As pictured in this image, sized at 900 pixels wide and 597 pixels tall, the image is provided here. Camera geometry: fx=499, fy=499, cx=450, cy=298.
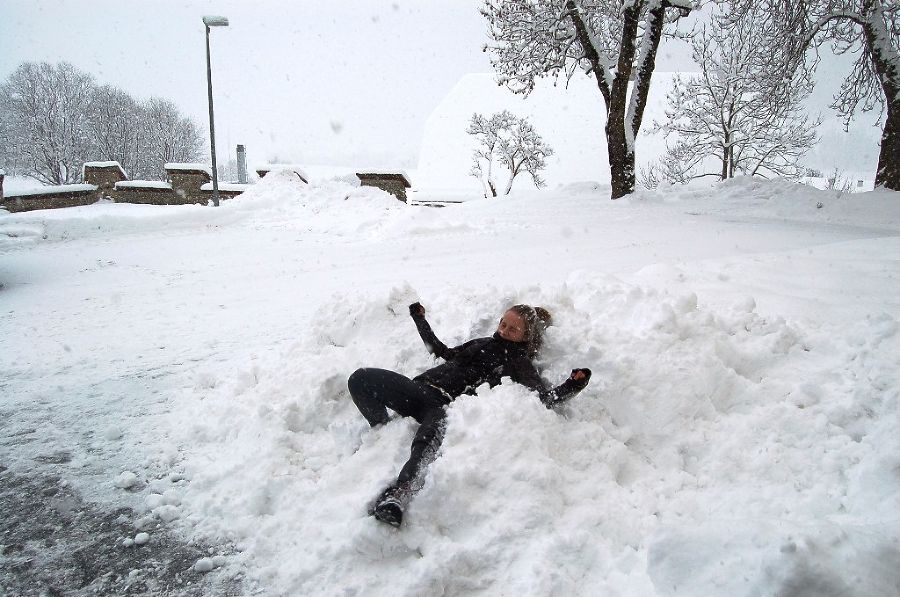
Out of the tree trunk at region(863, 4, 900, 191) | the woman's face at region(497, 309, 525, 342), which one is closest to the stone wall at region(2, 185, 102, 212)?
the woman's face at region(497, 309, 525, 342)

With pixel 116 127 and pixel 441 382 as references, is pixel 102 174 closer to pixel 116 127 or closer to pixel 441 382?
pixel 441 382

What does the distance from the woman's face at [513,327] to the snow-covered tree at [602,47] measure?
998cm

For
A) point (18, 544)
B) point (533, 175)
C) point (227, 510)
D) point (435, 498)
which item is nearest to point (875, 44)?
point (435, 498)

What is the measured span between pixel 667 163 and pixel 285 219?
27.8 m

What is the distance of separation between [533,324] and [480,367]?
1.52 feet

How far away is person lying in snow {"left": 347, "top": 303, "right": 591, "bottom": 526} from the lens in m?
2.63

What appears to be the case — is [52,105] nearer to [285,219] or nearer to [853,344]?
[285,219]

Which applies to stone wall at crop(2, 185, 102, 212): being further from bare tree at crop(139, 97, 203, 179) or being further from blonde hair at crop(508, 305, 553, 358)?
bare tree at crop(139, 97, 203, 179)

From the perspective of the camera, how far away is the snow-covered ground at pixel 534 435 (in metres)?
2.12

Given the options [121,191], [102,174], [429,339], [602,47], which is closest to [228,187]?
[121,191]

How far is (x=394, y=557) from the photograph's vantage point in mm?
2277

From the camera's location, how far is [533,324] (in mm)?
3367

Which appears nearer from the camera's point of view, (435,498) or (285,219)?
(435,498)

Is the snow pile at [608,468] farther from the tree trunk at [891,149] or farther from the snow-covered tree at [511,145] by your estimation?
the snow-covered tree at [511,145]
